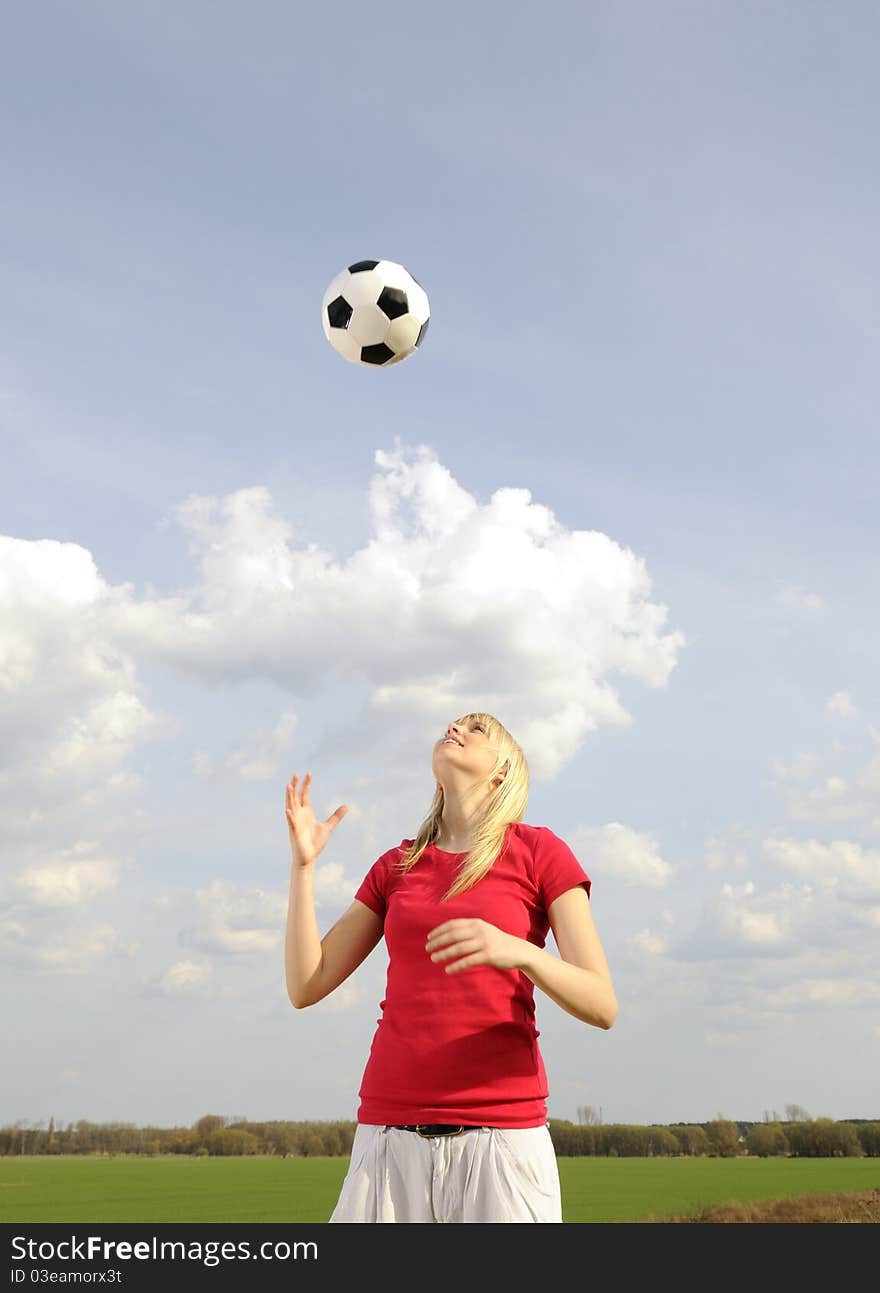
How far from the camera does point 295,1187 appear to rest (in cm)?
6994

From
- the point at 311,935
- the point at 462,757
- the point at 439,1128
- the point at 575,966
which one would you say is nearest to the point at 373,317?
the point at 462,757

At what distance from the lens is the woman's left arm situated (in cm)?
472

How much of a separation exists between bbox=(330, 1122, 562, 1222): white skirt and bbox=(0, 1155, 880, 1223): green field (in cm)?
4394

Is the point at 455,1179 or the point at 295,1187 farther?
the point at 295,1187

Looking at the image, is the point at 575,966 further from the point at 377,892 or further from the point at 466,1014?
the point at 377,892

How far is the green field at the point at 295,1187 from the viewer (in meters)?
54.9

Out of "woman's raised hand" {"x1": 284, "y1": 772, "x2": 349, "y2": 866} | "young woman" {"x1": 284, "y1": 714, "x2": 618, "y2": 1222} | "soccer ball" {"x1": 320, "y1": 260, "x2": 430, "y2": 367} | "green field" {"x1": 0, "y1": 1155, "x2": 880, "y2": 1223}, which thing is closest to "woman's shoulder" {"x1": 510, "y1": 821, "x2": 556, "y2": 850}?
"young woman" {"x1": 284, "y1": 714, "x2": 618, "y2": 1222}

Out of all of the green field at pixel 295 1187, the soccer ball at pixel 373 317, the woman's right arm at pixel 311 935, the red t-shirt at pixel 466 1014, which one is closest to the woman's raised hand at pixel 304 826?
the woman's right arm at pixel 311 935

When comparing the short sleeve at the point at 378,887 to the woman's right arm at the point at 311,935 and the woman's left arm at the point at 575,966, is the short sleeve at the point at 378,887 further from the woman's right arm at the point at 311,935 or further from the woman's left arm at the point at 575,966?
the woman's left arm at the point at 575,966

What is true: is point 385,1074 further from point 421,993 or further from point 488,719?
point 488,719

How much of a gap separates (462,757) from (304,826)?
3.08 feet

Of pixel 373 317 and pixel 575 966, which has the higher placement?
pixel 373 317
